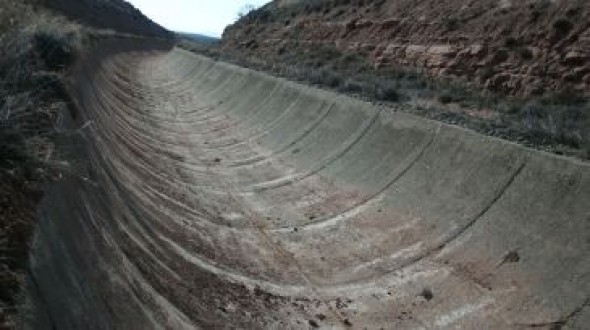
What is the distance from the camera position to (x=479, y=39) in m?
26.1

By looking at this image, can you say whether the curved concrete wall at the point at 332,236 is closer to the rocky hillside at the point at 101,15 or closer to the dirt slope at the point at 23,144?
the dirt slope at the point at 23,144

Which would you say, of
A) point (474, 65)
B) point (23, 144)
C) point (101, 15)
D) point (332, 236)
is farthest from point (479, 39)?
point (101, 15)

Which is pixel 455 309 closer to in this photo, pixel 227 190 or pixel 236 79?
pixel 227 190

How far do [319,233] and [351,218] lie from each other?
75 cm

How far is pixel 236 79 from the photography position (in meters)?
35.2

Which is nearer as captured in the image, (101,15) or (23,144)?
(23,144)

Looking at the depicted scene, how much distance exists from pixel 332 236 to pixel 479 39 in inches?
590

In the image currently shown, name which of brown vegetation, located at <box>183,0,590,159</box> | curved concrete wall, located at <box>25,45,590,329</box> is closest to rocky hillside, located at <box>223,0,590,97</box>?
brown vegetation, located at <box>183,0,590,159</box>

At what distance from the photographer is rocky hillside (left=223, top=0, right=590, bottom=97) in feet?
71.3

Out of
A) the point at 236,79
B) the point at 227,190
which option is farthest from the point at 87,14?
the point at 227,190

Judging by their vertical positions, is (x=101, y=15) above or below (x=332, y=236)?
below

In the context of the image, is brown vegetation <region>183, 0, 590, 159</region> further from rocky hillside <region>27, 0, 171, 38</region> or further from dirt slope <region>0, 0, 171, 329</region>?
rocky hillside <region>27, 0, 171, 38</region>

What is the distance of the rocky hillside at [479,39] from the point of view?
71.3 ft

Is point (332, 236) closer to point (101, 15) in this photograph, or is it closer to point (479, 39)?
point (479, 39)
